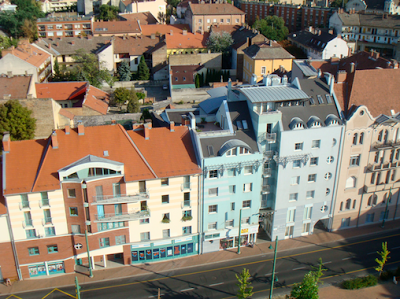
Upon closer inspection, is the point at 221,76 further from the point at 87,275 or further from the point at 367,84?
the point at 87,275

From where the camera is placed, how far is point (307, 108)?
174 ft

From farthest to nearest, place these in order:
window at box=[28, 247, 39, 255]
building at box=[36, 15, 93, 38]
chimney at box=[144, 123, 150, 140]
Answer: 1. building at box=[36, 15, 93, 38]
2. chimney at box=[144, 123, 150, 140]
3. window at box=[28, 247, 39, 255]

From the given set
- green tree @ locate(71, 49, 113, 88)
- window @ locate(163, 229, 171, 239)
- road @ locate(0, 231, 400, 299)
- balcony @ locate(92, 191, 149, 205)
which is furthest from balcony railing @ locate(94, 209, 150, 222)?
green tree @ locate(71, 49, 113, 88)

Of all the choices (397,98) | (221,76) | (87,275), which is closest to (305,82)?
(397,98)

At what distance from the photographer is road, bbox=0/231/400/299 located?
153 ft

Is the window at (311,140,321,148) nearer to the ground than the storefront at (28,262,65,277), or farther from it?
farther from it

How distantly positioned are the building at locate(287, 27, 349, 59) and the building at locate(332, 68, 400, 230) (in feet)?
150

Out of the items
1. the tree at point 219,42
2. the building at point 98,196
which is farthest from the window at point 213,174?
the tree at point 219,42

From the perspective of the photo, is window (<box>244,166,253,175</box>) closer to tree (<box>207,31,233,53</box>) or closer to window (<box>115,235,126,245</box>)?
window (<box>115,235,126,245</box>)

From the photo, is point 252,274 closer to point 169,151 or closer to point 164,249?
point 164,249

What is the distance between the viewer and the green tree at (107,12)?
16512 centimetres

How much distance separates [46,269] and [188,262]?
17.8 meters

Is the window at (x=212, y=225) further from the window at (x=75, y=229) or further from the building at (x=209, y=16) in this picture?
Answer: the building at (x=209, y=16)

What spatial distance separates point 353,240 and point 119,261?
33522 millimetres
